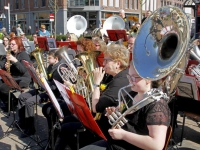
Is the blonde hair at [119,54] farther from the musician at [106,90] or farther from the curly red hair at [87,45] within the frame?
the curly red hair at [87,45]

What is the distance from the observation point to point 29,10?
1457 inches

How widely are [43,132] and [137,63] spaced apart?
2.54m

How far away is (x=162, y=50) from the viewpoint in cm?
209

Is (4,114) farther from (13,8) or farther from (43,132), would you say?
(13,8)

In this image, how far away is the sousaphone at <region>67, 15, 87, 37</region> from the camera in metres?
12.8

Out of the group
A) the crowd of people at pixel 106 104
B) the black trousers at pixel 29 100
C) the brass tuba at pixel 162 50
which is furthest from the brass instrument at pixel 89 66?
the black trousers at pixel 29 100

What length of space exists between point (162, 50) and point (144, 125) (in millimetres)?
591

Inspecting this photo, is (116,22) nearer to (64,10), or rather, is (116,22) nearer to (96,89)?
(96,89)

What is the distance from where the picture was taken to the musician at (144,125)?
174 cm

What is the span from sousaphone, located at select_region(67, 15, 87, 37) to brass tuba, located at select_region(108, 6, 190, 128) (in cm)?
1075

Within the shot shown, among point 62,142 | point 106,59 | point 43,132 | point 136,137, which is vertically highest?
point 106,59

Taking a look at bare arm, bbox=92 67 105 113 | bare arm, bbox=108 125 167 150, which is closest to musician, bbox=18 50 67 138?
bare arm, bbox=92 67 105 113

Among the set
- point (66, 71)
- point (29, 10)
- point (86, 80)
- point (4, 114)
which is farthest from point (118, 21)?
point (29, 10)

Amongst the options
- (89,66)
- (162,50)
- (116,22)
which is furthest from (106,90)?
(116,22)
